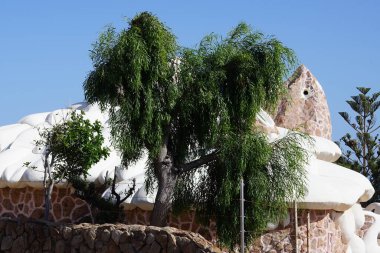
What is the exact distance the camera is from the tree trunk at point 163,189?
12953 mm

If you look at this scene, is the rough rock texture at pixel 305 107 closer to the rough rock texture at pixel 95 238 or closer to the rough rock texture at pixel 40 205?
the rough rock texture at pixel 40 205

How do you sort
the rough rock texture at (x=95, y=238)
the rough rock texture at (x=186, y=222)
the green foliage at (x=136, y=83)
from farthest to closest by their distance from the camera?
the rough rock texture at (x=186, y=222) → the green foliage at (x=136, y=83) → the rough rock texture at (x=95, y=238)

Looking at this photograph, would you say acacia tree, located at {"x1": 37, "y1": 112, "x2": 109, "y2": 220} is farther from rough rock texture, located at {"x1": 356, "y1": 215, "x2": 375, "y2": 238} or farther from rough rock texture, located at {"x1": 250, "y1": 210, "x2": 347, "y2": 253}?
rough rock texture, located at {"x1": 356, "y1": 215, "x2": 375, "y2": 238}

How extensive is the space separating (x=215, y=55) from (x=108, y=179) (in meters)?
3.92

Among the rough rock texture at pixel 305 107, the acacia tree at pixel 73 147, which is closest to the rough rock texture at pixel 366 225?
the rough rock texture at pixel 305 107

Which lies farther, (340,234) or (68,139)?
(340,234)

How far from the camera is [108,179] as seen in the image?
15492mm

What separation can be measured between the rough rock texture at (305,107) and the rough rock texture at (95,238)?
24.7 ft

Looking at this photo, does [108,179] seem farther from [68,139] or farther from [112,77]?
[112,77]

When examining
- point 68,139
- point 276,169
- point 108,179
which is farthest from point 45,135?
point 276,169

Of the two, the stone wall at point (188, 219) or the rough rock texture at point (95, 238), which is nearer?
the rough rock texture at point (95, 238)

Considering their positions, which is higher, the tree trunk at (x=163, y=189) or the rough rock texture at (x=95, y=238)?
the tree trunk at (x=163, y=189)

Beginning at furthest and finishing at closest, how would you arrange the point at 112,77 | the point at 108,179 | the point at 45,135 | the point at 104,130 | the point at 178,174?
the point at 104,130
the point at 108,179
the point at 45,135
the point at 178,174
the point at 112,77

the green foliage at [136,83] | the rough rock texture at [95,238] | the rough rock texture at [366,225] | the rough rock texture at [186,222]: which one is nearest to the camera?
the rough rock texture at [95,238]
